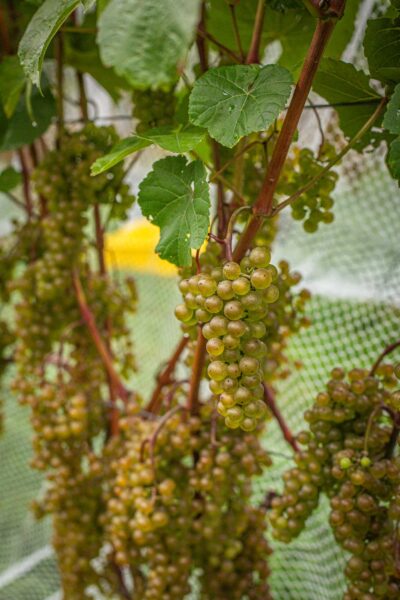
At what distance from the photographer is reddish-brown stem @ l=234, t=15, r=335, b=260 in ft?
1.46

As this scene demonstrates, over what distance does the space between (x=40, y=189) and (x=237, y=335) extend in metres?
0.41

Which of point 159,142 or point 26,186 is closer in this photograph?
point 159,142

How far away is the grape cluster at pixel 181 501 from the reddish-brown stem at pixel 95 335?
14 cm

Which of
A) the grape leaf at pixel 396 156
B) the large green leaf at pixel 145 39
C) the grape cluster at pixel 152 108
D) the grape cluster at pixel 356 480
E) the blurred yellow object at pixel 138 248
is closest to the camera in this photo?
the large green leaf at pixel 145 39

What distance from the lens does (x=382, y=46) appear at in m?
0.51

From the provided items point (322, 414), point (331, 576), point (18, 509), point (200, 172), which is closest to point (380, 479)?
point (322, 414)

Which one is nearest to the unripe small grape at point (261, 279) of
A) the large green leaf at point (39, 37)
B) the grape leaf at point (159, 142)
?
the grape leaf at point (159, 142)

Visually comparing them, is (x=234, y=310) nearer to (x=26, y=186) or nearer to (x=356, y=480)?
(x=356, y=480)

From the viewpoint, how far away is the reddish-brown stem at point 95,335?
858mm

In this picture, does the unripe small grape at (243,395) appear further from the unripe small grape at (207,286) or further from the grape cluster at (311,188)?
the grape cluster at (311,188)

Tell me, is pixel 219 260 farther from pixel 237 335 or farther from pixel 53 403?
pixel 53 403

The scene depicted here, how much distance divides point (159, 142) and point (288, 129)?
95 millimetres

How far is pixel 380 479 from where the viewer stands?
56 cm

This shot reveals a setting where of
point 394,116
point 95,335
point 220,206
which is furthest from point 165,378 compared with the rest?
point 394,116
